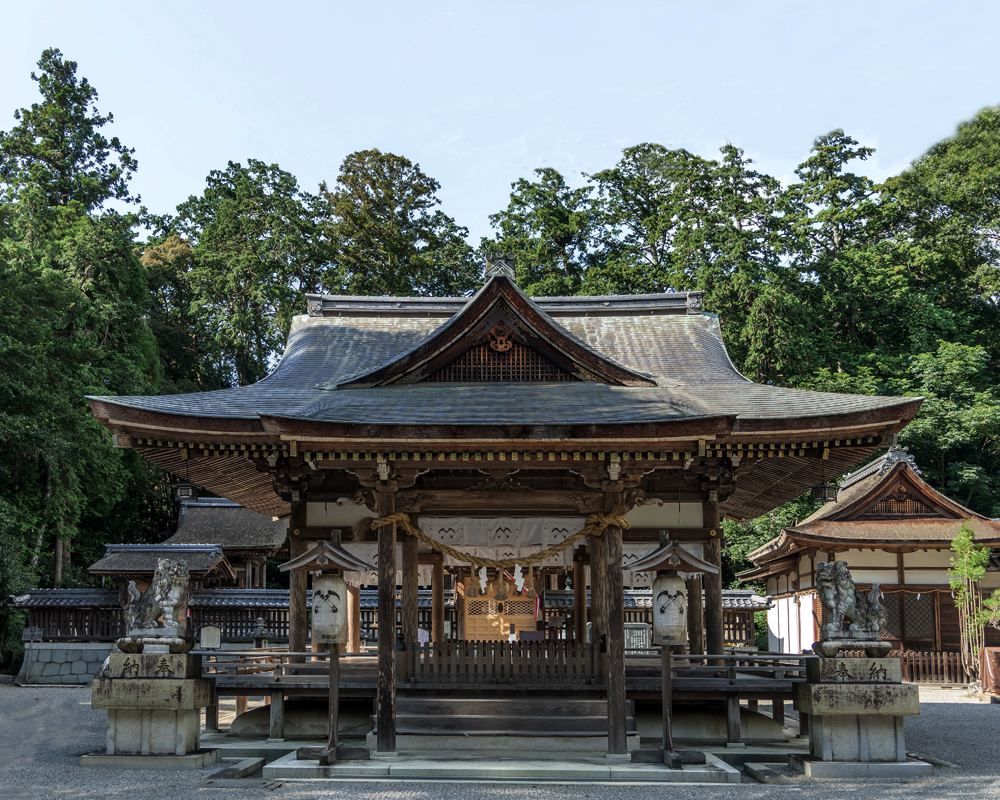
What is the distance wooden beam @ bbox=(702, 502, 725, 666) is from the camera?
515 inches

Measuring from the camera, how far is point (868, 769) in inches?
397

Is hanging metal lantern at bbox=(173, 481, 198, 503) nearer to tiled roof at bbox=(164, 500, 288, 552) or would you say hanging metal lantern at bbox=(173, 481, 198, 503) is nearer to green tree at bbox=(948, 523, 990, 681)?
tiled roof at bbox=(164, 500, 288, 552)

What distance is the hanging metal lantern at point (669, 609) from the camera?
1043 cm

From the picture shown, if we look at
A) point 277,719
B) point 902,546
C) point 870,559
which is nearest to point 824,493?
point 277,719

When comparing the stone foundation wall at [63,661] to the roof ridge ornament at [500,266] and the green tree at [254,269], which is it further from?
the green tree at [254,269]

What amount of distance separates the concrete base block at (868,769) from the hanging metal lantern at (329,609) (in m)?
5.60

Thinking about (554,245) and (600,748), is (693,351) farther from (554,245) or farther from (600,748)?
(554,245)

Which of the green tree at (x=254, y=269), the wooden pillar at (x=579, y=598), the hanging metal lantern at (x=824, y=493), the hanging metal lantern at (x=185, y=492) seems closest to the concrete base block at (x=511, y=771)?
the hanging metal lantern at (x=185, y=492)

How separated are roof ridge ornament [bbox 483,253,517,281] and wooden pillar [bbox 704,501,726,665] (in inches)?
185

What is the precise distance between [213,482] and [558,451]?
22.6 feet

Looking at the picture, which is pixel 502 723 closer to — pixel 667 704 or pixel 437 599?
pixel 667 704

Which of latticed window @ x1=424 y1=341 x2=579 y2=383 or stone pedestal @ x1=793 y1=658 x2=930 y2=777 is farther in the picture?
latticed window @ x1=424 y1=341 x2=579 y2=383

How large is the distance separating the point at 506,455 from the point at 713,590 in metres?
4.50

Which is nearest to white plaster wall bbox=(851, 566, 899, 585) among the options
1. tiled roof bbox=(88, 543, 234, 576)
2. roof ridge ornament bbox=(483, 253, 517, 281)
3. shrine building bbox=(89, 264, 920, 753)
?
shrine building bbox=(89, 264, 920, 753)
